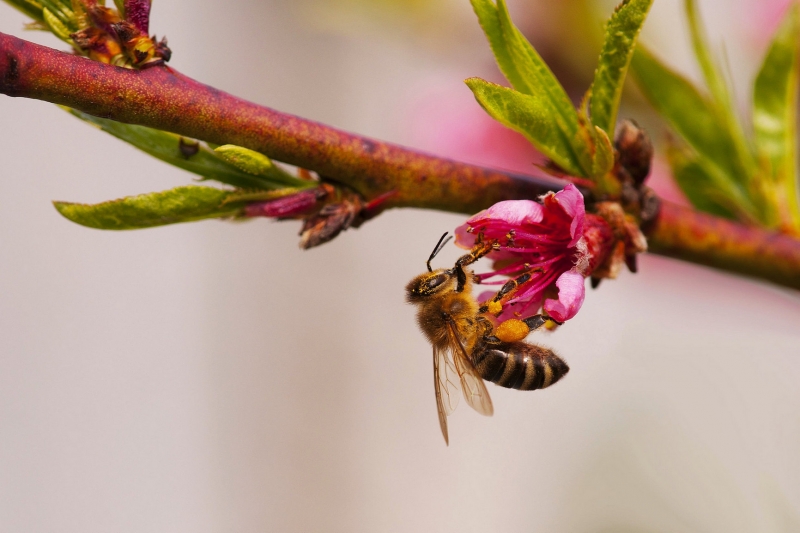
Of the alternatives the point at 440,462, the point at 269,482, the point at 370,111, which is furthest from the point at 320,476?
the point at 370,111

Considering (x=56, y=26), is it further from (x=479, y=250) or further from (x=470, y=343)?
(x=470, y=343)

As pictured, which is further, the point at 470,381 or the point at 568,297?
the point at 470,381

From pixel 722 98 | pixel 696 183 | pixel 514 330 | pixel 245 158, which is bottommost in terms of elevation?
pixel 514 330

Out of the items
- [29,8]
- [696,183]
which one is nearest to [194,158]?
[29,8]

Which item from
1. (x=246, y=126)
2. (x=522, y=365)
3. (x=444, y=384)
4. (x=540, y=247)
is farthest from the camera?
(x=444, y=384)

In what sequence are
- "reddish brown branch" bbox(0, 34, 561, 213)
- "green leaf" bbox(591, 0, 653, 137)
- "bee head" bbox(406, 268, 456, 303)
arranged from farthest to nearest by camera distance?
"bee head" bbox(406, 268, 456, 303), "green leaf" bbox(591, 0, 653, 137), "reddish brown branch" bbox(0, 34, 561, 213)

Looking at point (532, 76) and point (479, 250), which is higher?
point (532, 76)

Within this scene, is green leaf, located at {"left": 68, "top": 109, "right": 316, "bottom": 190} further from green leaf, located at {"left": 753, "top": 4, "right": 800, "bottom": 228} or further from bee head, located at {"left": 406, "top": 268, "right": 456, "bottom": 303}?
green leaf, located at {"left": 753, "top": 4, "right": 800, "bottom": 228}

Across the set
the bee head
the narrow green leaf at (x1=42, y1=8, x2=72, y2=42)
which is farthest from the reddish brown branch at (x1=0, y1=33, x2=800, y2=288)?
the bee head
